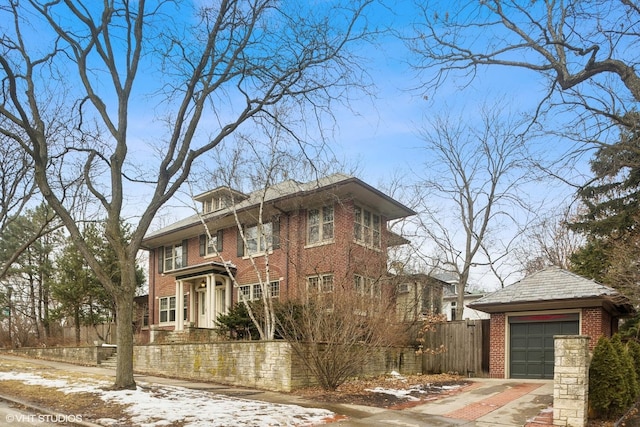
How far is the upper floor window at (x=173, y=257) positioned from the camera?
2727cm

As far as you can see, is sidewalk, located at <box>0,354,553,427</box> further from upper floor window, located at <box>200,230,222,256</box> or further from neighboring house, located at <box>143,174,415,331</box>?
upper floor window, located at <box>200,230,222,256</box>

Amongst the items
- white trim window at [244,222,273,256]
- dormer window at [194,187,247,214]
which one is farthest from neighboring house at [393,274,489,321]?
dormer window at [194,187,247,214]

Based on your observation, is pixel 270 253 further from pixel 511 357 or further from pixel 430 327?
pixel 511 357

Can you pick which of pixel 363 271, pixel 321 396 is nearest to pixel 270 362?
pixel 321 396

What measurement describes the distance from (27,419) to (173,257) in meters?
18.9

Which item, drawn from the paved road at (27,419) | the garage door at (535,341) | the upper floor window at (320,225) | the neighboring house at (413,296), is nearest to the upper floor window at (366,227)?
the upper floor window at (320,225)

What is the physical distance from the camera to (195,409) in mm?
9547

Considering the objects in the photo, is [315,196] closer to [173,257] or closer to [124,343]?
[124,343]

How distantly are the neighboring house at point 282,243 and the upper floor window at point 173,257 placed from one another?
17 cm

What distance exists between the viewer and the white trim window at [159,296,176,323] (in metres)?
27.0

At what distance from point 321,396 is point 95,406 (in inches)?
191

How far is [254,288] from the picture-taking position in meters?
22.3

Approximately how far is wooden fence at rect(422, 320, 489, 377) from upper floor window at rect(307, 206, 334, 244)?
5.41 m

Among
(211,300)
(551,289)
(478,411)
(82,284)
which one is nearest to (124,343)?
(478,411)
